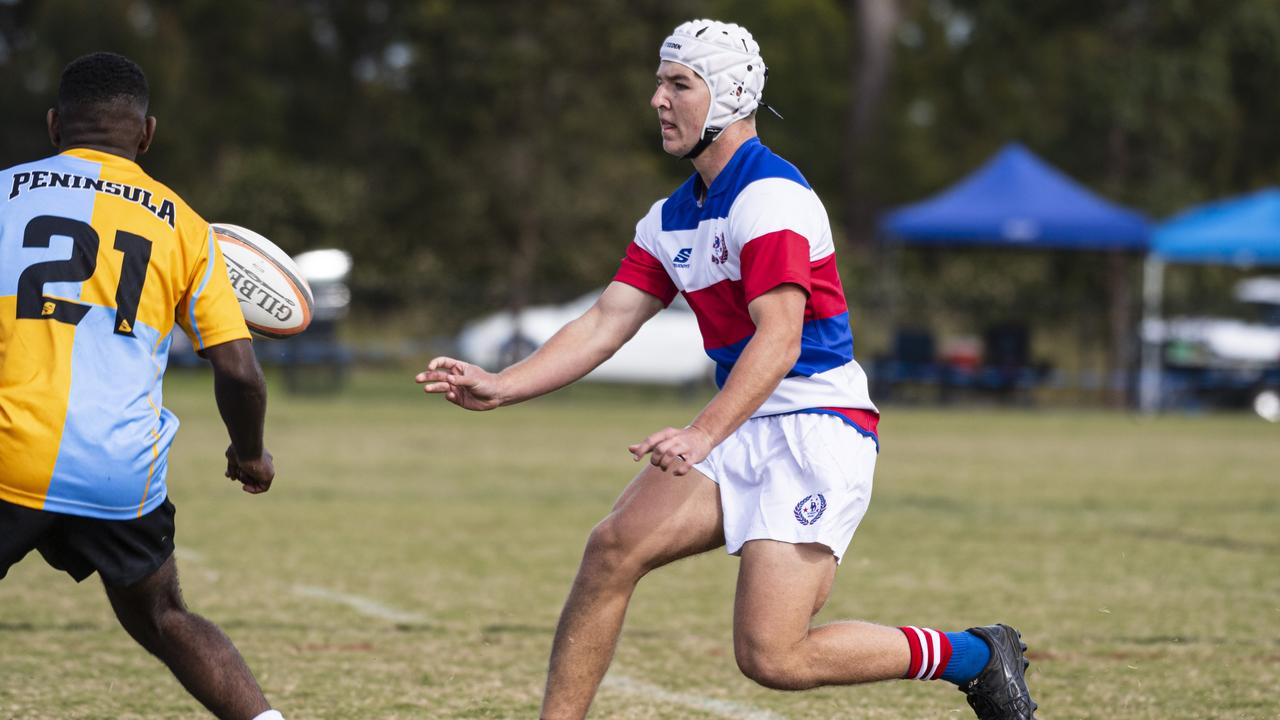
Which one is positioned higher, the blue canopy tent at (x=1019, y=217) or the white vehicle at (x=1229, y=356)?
the blue canopy tent at (x=1019, y=217)

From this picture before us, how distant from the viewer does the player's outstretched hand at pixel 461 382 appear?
476 centimetres

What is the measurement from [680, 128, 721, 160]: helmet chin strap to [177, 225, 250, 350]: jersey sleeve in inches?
49.1

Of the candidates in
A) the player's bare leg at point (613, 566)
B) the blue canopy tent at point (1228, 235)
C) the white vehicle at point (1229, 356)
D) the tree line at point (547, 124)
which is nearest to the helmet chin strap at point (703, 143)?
the player's bare leg at point (613, 566)

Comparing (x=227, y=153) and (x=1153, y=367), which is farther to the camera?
(x=227, y=153)

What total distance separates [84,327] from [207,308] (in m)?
0.29

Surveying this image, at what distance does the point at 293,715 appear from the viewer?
5594mm

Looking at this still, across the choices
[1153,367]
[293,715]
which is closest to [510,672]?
[293,715]

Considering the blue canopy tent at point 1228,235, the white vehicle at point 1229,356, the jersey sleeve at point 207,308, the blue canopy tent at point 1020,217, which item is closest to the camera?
the jersey sleeve at point 207,308

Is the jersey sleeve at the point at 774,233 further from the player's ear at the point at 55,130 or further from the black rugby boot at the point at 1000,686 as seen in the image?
the player's ear at the point at 55,130

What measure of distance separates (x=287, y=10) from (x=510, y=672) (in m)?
49.3

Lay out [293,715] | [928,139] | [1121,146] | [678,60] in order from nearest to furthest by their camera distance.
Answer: [678,60] → [293,715] → [1121,146] → [928,139]

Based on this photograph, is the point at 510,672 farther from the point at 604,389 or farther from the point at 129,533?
the point at 604,389

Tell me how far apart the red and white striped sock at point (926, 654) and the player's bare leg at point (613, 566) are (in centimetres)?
62

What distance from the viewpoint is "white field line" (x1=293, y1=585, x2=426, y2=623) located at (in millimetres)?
7695
